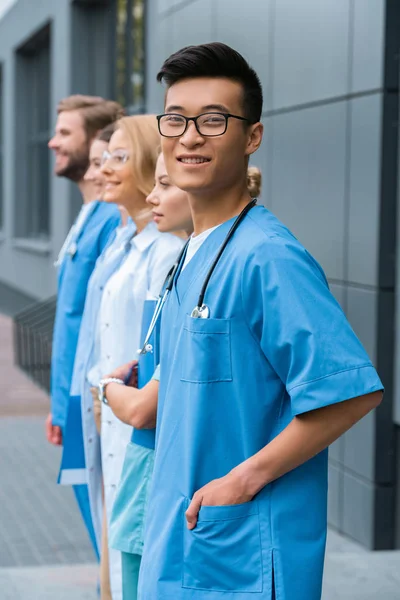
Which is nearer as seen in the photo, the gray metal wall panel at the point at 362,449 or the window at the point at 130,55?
the gray metal wall panel at the point at 362,449

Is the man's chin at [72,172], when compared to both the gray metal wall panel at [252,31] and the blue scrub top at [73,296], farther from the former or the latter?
the gray metal wall panel at [252,31]

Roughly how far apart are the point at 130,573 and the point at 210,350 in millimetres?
1348

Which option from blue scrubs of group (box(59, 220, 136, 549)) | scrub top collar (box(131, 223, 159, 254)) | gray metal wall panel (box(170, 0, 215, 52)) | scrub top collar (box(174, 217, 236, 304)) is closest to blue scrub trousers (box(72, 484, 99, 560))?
blue scrubs of group (box(59, 220, 136, 549))

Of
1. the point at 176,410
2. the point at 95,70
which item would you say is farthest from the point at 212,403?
the point at 95,70

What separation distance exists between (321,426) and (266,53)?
4949mm

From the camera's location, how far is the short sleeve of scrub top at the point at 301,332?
6.58ft

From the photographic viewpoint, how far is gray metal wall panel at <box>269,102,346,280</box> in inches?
217

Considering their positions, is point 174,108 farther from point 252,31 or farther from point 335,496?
point 252,31

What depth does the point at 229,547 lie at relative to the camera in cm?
210

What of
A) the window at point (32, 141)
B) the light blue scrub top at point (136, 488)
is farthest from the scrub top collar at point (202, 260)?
the window at point (32, 141)

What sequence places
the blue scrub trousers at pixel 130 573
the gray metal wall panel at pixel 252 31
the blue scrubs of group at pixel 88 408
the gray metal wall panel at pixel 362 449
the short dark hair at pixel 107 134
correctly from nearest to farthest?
the blue scrub trousers at pixel 130 573 < the blue scrubs of group at pixel 88 408 < the short dark hair at pixel 107 134 < the gray metal wall panel at pixel 362 449 < the gray metal wall panel at pixel 252 31

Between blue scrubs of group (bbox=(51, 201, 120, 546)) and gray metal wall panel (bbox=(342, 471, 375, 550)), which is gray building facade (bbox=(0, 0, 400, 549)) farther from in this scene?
blue scrubs of group (bbox=(51, 201, 120, 546))

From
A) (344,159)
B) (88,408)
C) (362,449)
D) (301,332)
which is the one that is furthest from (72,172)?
(301,332)

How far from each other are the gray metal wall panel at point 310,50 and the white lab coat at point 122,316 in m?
2.35
